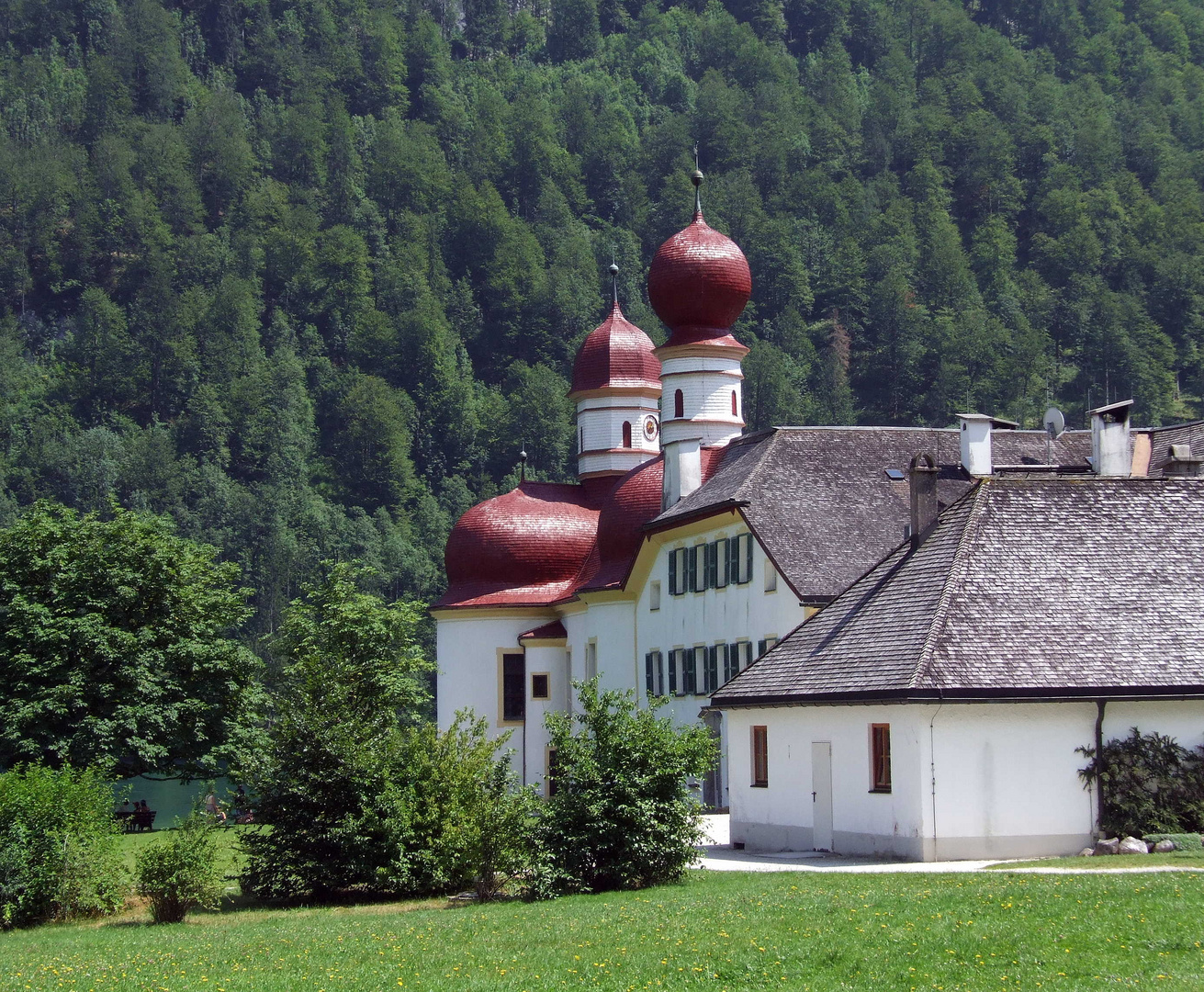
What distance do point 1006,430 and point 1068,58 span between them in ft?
517

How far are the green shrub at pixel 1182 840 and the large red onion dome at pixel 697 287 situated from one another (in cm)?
3138

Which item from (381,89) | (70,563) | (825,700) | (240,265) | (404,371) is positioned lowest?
(825,700)

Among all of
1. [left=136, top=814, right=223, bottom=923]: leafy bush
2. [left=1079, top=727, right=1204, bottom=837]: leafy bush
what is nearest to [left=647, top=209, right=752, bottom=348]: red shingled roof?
[left=1079, top=727, right=1204, bottom=837]: leafy bush

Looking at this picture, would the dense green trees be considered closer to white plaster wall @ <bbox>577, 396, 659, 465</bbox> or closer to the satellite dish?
→ white plaster wall @ <bbox>577, 396, 659, 465</bbox>

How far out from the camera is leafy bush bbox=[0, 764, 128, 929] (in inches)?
1005

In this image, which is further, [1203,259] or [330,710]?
[1203,259]

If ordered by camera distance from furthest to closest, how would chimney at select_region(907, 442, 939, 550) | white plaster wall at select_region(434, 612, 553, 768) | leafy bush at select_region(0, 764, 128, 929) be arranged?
white plaster wall at select_region(434, 612, 553, 768)
chimney at select_region(907, 442, 939, 550)
leafy bush at select_region(0, 764, 128, 929)

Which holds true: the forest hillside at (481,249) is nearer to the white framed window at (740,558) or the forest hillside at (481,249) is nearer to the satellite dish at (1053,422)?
the satellite dish at (1053,422)

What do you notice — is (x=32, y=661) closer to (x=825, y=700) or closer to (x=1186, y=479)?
(x=825, y=700)

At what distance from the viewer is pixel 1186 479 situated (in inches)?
1192

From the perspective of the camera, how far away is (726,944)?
60.3 feet

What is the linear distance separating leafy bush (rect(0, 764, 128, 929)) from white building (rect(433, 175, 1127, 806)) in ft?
53.5

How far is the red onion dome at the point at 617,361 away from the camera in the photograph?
6206 centimetres

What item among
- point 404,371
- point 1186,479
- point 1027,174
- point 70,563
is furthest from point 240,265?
point 1186,479
